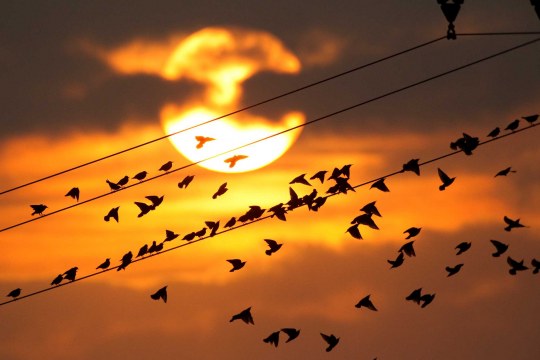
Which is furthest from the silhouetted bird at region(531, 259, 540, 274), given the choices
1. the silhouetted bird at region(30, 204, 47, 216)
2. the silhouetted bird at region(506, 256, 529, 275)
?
the silhouetted bird at region(30, 204, 47, 216)

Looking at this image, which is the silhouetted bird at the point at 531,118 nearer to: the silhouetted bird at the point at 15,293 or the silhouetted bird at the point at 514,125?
the silhouetted bird at the point at 514,125

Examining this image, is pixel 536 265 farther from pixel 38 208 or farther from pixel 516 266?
pixel 38 208

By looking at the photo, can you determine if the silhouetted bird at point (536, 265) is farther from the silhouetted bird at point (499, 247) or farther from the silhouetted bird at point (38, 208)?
the silhouetted bird at point (38, 208)

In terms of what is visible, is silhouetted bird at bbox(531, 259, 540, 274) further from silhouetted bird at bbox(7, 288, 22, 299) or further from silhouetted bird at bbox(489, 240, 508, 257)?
silhouetted bird at bbox(7, 288, 22, 299)

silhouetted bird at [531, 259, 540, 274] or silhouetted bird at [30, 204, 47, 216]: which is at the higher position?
silhouetted bird at [30, 204, 47, 216]

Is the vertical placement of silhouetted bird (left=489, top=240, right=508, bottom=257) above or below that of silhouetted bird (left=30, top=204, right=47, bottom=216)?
below

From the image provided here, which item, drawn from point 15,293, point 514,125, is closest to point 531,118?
point 514,125

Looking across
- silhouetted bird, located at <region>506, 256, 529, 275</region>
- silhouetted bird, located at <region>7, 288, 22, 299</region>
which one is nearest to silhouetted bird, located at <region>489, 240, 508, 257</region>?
silhouetted bird, located at <region>506, 256, 529, 275</region>

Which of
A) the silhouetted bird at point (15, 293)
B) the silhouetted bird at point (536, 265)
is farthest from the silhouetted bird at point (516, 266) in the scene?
the silhouetted bird at point (15, 293)

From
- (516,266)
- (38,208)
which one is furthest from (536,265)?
(38,208)

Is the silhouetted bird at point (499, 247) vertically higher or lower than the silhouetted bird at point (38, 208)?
lower

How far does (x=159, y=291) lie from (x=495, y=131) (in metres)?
7.09

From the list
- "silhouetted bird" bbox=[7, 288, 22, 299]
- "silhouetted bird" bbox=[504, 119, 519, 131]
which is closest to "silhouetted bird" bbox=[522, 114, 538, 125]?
"silhouetted bird" bbox=[504, 119, 519, 131]

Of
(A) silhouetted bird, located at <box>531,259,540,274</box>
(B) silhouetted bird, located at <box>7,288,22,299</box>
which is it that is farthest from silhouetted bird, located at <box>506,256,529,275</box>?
(B) silhouetted bird, located at <box>7,288,22,299</box>
